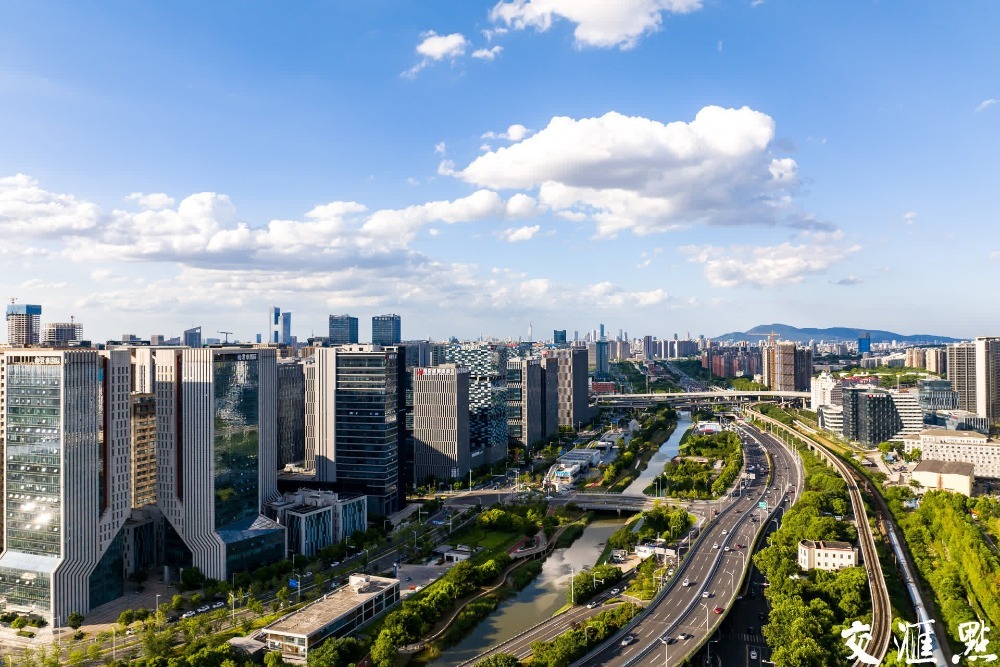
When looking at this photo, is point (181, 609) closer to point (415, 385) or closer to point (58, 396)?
point (58, 396)

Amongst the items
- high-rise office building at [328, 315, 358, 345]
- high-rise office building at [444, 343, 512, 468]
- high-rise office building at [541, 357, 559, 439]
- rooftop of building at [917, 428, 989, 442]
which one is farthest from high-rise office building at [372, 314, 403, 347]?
rooftop of building at [917, 428, 989, 442]

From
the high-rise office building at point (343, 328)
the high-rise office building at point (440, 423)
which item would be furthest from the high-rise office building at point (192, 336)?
the high-rise office building at point (440, 423)

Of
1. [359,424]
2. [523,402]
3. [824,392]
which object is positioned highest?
[359,424]

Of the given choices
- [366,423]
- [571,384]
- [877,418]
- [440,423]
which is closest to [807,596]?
[366,423]

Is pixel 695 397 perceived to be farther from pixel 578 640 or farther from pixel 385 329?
pixel 578 640

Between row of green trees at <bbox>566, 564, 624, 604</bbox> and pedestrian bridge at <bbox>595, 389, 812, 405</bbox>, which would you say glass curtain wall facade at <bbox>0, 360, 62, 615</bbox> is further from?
pedestrian bridge at <bbox>595, 389, 812, 405</bbox>

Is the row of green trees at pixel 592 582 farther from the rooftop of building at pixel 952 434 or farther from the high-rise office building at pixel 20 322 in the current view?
the high-rise office building at pixel 20 322
